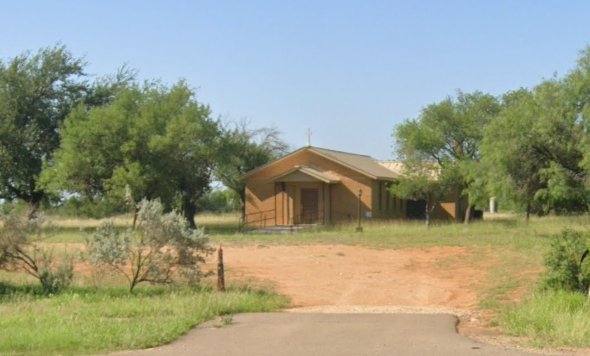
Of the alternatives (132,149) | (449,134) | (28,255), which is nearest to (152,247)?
(28,255)

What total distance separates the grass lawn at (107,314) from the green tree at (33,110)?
28.2m

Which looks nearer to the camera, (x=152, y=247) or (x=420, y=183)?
(x=152, y=247)

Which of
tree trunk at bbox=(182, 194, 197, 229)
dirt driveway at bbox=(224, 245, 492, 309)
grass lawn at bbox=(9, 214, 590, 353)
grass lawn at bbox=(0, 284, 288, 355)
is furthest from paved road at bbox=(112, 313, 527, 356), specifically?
tree trunk at bbox=(182, 194, 197, 229)

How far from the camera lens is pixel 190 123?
137ft

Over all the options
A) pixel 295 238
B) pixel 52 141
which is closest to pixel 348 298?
pixel 295 238

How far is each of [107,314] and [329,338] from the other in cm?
448

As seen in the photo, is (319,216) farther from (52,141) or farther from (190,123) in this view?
(52,141)

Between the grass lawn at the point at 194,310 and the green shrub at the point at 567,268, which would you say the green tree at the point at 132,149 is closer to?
the grass lawn at the point at 194,310

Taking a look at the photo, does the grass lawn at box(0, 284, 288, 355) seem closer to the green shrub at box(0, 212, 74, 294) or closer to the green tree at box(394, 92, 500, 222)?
the green shrub at box(0, 212, 74, 294)

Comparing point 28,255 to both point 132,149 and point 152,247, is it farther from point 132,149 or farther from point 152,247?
point 132,149

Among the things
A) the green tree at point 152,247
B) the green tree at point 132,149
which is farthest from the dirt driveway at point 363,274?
the green tree at point 132,149

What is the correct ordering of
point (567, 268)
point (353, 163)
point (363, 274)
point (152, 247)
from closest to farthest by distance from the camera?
point (567, 268)
point (152, 247)
point (363, 274)
point (353, 163)

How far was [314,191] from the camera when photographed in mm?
44812

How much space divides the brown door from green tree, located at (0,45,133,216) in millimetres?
13588
